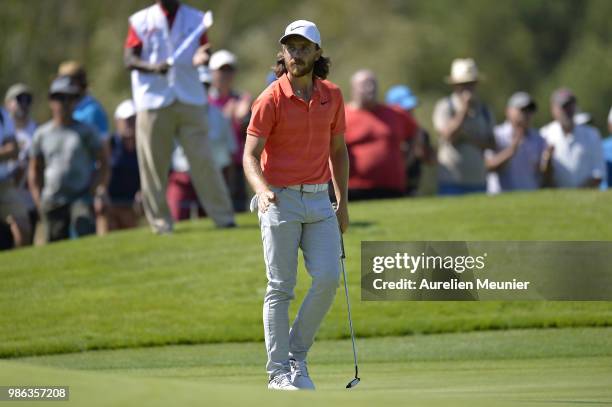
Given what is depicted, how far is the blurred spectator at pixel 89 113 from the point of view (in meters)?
18.1

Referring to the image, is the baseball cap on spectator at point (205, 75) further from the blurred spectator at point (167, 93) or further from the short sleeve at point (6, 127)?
the blurred spectator at point (167, 93)

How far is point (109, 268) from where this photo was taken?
15922 millimetres

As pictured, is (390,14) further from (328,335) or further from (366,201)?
(328,335)

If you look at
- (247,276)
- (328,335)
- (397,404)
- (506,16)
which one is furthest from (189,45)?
(506,16)

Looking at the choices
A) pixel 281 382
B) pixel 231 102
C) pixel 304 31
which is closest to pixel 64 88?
pixel 231 102

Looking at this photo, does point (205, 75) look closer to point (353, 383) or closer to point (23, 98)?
point (23, 98)

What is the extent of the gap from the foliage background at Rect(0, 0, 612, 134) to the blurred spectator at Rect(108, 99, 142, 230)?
24.5m

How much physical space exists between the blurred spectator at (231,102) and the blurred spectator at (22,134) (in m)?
2.30

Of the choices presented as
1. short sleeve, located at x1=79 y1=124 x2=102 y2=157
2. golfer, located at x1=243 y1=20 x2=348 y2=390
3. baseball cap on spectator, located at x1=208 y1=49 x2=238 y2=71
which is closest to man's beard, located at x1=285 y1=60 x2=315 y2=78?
golfer, located at x1=243 y1=20 x2=348 y2=390

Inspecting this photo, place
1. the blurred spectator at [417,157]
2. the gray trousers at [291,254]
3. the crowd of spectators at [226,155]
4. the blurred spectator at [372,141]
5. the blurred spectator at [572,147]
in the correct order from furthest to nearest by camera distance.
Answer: the blurred spectator at [417,157]
the blurred spectator at [572,147]
the blurred spectator at [372,141]
the crowd of spectators at [226,155]
the gray trousers at [291,254]

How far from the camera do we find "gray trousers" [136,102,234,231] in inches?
622

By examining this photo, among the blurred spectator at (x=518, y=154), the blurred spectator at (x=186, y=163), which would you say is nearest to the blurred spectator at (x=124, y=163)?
the blurred spectator at (x=186, y=163)

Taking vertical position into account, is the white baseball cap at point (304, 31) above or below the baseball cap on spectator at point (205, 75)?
below

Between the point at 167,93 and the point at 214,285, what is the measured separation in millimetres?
2009
